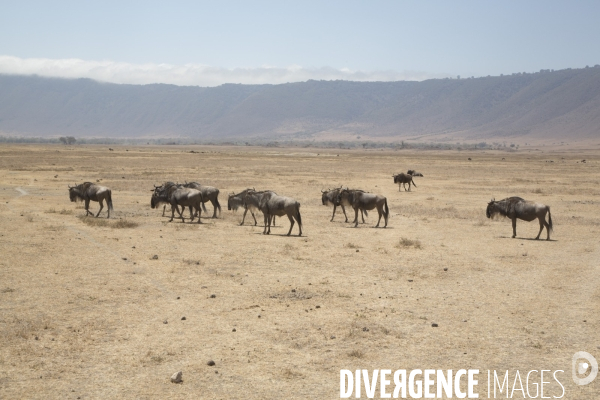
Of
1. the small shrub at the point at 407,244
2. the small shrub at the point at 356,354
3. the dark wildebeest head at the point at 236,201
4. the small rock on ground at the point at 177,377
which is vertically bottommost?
the small rock on ground at the point at 177,377

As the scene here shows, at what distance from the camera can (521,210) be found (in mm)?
21047

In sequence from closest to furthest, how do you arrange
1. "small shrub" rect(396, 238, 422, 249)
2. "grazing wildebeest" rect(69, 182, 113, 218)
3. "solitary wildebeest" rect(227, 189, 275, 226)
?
"small shrub" rect(396, 238, 422, 249) < "solitary wildebeest" rect(227, 189, 275, 226) < "grazing wildebeest" rect(69, 182, 113, 218)

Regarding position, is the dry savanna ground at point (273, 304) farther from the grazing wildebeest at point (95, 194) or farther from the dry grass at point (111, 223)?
the grazing wildebeest at point (95, 194)

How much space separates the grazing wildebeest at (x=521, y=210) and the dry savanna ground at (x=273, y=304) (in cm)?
63

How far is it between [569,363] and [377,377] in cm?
292

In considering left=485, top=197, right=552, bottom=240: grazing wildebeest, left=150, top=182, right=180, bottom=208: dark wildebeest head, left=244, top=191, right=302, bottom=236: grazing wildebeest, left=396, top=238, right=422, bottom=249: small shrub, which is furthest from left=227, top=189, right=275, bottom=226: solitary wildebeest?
left=485, top=197, right=552, bottom=240: grazing wildebeest

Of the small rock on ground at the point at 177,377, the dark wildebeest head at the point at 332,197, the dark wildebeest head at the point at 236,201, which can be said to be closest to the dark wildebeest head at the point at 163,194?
the dark wildebeest head at the point at 236,201

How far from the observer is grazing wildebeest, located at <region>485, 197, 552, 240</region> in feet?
67.6

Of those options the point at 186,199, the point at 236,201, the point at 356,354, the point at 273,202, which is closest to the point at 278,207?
the point at 273,202

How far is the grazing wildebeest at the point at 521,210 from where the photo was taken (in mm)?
20594

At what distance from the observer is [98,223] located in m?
21.6

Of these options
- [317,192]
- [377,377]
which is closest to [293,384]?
[377,377]

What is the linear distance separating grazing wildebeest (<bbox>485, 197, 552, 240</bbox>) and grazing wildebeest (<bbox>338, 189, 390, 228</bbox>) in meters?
3.85

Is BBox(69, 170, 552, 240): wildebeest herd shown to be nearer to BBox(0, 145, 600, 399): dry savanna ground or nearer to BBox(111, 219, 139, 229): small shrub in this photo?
BBox(0, 145, 600, 399): dry savanna ground
